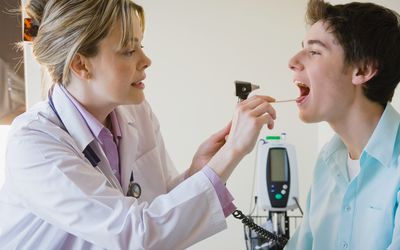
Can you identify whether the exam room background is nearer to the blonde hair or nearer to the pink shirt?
the pink shirt

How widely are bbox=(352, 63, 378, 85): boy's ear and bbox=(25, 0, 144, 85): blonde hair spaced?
0.71 meters

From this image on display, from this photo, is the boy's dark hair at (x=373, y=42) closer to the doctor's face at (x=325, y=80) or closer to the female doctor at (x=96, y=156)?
the doctor's face at (x=325, y=80)

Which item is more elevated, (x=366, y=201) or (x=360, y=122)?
(x=360, y=122)

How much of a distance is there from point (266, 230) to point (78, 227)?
1169mm

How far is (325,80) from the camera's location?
1320 millimetres

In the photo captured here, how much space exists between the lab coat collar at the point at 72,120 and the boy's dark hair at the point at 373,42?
32.8 inches

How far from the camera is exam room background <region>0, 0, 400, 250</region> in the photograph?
118 inches

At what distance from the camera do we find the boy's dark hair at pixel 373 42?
1.29 meters

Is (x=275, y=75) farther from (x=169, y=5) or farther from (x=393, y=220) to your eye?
(x=393, y=220)

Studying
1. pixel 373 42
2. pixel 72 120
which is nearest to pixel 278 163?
pixel 373 42

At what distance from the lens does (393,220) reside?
3.76ft

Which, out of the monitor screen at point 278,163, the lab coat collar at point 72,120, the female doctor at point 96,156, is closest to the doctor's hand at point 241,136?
the female doctor at point 96,156

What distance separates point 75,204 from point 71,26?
493mm

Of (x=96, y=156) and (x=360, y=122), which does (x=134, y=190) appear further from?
(x=360, y=122)
